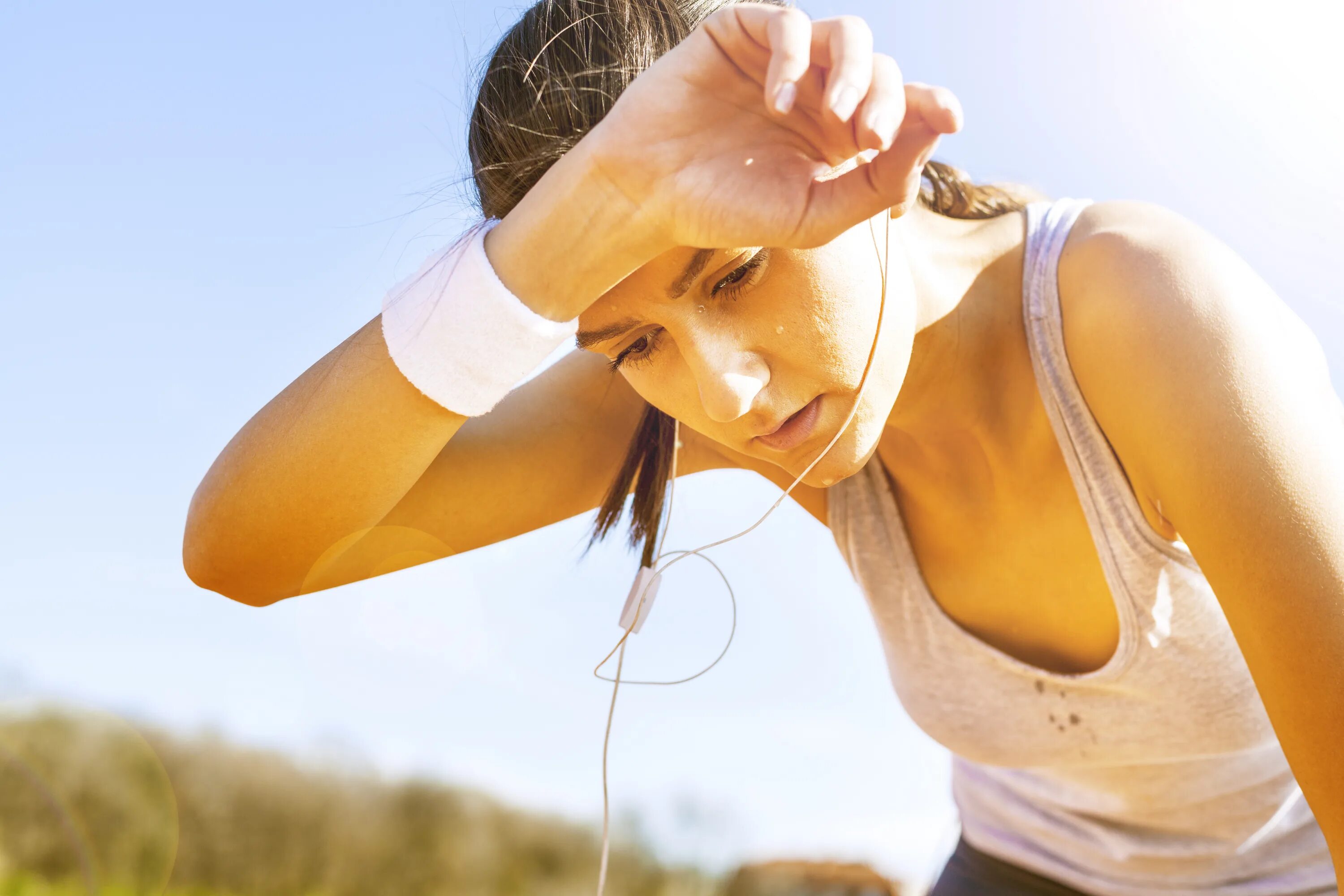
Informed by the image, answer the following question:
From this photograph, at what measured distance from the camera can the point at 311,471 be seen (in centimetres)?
130

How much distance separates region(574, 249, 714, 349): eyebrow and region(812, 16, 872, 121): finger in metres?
0.24

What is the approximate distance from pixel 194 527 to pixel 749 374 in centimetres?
96

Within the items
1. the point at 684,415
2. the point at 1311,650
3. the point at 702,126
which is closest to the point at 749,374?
the point at 684,415

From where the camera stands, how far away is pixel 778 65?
73cm

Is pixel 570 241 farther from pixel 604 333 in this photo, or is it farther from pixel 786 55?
pixel 786 55

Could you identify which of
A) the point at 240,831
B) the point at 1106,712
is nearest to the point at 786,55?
the point at 1106,712

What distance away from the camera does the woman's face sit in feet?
3.21

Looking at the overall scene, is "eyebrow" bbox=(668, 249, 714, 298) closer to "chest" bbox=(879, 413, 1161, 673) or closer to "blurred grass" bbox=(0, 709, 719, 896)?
"chest" bbox=(879, 413, 1161, 673)

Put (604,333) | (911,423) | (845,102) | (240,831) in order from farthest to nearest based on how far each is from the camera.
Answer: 1. (240,831)
2. (911,423)
3. (604,333)
4. (845,102)

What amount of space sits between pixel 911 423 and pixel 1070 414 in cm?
33

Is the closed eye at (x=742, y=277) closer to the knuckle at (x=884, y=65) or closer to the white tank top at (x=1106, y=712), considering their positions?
the knuckle at (x=884, y=65)

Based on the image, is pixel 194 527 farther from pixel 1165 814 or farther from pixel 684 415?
pixel 1165 814

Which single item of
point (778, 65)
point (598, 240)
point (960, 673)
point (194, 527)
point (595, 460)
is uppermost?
point (778, 65)

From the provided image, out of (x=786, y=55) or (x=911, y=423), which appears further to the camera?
(x=911, y=423)
